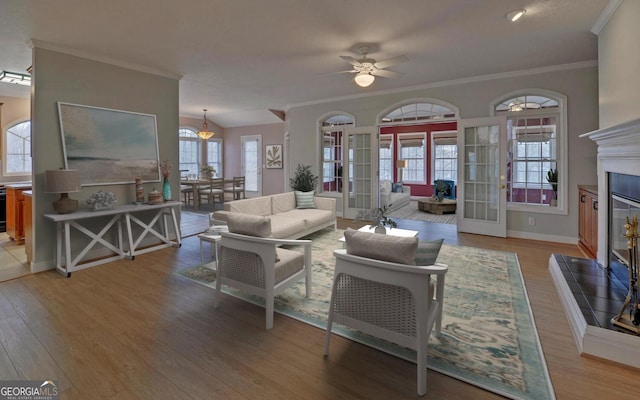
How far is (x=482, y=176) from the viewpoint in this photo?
553 cm

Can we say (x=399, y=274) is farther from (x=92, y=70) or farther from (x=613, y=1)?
(x=92, y=70)

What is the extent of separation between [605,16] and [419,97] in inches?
118

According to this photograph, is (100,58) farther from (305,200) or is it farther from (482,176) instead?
(482,176)

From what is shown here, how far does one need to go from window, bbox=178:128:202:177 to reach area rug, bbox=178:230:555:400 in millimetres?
7036

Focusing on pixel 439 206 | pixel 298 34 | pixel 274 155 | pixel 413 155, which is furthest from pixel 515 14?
pixel 413 155

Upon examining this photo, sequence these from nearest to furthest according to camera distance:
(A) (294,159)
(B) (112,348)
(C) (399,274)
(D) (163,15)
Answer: (C) (399,274), (B) (112,348), (D) (163,15), (A) (294,159)

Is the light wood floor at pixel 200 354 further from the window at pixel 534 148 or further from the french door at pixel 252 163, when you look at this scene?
the french door at pixel 252 163

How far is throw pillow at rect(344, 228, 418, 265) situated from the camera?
6.05ft

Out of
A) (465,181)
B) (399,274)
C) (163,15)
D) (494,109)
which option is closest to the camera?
(399,274)

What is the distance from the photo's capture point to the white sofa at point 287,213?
167 inches

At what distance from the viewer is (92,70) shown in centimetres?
414

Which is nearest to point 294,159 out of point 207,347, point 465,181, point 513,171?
point 465,181

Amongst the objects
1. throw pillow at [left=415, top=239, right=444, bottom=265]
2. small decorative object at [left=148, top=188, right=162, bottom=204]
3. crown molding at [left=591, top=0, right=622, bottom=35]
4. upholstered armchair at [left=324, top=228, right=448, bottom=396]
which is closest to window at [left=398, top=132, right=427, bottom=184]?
crown molding at [left=591, top=0, right=622, bottom=35]

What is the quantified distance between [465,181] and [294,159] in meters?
4.02
